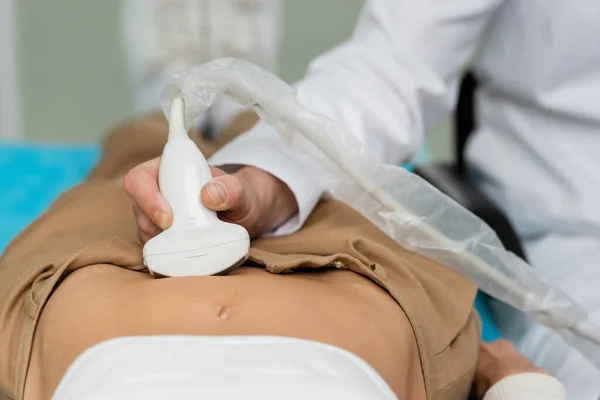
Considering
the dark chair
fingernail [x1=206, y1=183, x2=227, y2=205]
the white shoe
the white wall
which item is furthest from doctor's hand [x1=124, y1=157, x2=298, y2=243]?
the white wall

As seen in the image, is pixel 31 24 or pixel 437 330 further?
pixel 31 24

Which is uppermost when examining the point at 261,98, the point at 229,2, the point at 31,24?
the point at 261,98

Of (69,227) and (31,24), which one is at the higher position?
(69,227)

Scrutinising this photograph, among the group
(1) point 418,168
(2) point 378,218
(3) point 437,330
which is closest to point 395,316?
(3) point 437,330

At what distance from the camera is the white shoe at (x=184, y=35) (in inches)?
65.2

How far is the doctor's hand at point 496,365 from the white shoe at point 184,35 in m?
1.11

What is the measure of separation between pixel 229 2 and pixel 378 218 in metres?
1.15

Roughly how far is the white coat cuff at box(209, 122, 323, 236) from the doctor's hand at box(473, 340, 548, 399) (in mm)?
205

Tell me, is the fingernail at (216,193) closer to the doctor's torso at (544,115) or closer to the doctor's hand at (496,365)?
the doctor's hand at (496,365)

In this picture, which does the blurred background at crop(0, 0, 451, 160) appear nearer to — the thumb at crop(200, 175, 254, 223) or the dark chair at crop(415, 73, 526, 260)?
the dark chair at crop(415, 73, 526, 260)

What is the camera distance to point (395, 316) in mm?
538

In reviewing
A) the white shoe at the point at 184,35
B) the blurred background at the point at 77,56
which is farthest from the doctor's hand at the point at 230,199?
the blurred background at the point at 77,56

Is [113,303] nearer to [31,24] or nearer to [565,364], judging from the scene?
[565,364]

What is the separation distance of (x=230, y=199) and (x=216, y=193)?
1 centimetres
